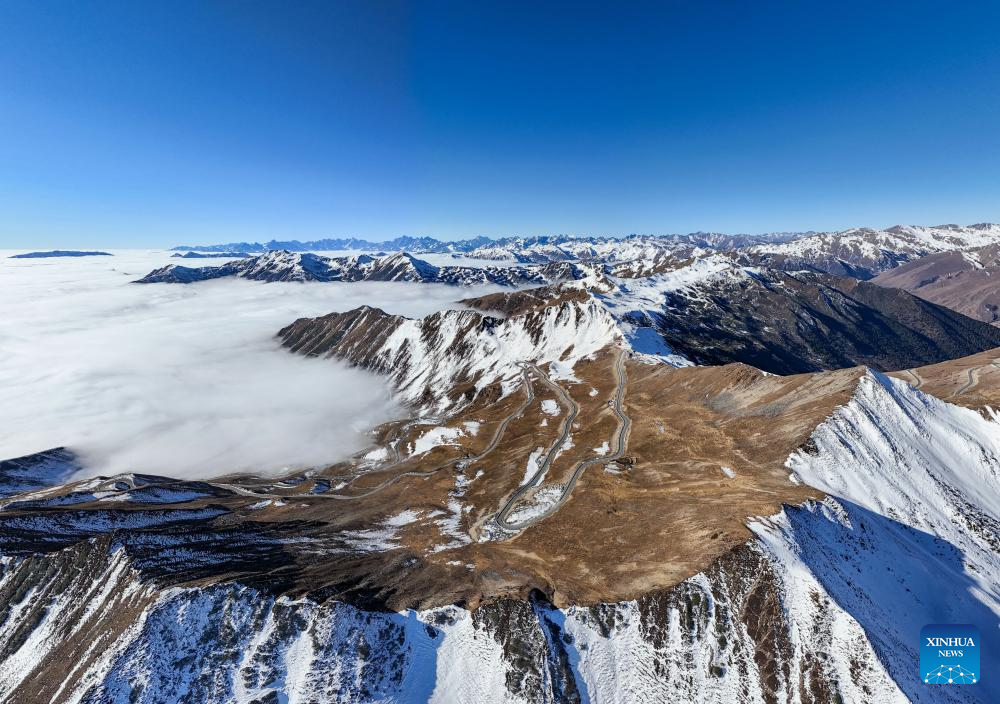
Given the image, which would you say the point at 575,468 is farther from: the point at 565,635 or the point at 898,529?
the point at 898,529

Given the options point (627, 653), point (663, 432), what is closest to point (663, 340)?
point (663, 432)

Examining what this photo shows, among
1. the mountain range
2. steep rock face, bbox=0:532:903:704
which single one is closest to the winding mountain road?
the mountain range

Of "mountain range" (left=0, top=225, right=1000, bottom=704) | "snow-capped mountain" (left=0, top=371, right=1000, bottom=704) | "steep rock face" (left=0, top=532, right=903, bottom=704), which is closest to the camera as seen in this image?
"snow-capped mountain" (left=0, top=371, right=1000, bottom=704)

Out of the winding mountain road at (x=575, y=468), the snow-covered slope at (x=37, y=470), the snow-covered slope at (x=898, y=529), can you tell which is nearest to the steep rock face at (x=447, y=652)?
the snow-covered slope at (x=898, y=529)

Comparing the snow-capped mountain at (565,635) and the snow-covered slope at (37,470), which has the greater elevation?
the snow-capped mountain at (565,635)

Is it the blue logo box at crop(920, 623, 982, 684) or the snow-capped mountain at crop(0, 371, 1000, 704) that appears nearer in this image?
the blue logo box at crop(920, 623, 982, 684)

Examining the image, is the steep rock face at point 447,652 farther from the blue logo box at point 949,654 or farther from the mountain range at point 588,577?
the blue logo box at point 949,654

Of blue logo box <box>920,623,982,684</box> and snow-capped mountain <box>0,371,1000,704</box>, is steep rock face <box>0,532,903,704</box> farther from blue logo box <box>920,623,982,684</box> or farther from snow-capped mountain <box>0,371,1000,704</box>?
blue logo box <box>920,623,982,684</box>

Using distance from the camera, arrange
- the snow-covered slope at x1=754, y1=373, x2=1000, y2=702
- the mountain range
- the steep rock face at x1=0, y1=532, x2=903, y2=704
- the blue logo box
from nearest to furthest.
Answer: the blue logo box < the steep rock face at x1=0, y1=532, x2=903, y2=704 < the snow-covered slope at x1=754, y1=373, x2=1000, y2=702 < the mountain range

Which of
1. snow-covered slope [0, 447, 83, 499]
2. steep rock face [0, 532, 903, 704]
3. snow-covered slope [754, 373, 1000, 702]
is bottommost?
snow-covered slope [0, 447, 83, 499]

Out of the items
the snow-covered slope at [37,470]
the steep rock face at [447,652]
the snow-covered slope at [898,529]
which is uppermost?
the snow-covered slope at [898,529]
